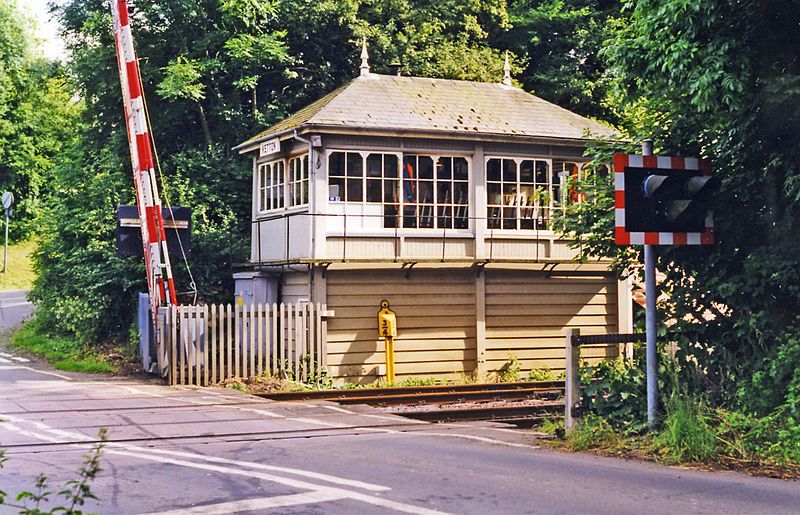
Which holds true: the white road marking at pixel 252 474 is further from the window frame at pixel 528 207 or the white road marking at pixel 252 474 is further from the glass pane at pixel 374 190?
the window frame at pixel 528 207

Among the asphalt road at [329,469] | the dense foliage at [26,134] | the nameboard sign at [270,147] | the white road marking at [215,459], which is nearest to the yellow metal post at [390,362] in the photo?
the nameboard sign at [270,147]

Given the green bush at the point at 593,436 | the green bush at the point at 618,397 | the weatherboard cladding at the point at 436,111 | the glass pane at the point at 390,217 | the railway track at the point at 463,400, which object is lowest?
the railway track at the point at 463,400

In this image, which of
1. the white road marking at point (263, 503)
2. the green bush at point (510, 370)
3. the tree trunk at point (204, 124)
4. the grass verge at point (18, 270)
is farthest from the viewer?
the grass verge at point (18, 270)

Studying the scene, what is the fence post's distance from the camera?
1110 cm

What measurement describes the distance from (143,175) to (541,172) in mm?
A: 8975

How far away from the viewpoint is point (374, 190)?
21469mm

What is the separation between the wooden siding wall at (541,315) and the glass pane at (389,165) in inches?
124

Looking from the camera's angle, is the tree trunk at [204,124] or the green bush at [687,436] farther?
the tree trunk at [204,124]

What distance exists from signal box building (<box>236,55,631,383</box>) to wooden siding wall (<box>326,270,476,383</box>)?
0.03 meters

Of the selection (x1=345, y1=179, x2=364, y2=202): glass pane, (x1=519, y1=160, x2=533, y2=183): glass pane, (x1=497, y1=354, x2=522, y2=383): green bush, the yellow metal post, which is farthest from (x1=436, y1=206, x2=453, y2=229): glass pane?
(x1=497, y1=354, x2=522, y2=383): green bush

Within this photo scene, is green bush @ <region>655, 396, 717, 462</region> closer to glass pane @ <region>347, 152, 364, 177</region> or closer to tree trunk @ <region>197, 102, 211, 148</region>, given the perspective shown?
glass pane @ <region>347, 152, 364, 177</region>

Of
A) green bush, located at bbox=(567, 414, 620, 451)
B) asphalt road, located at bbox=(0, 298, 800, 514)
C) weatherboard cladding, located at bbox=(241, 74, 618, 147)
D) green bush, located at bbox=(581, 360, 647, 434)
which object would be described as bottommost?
asphalt road, located at bbox=(0, 298, 800, 514)

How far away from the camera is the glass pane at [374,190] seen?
843 inches

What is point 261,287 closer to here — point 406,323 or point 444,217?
point 406,323
